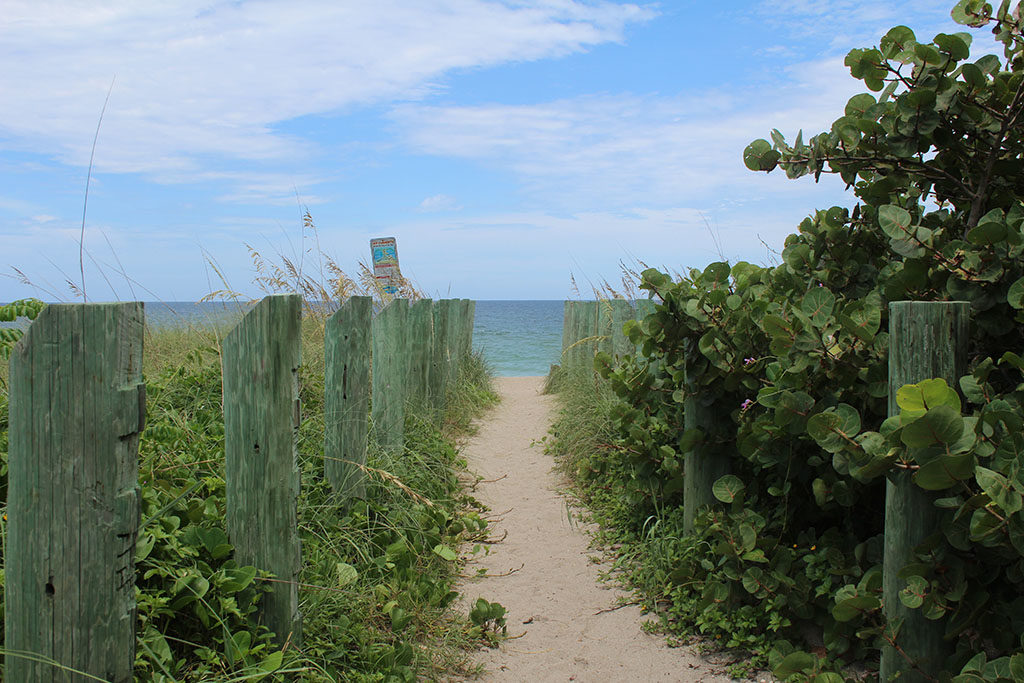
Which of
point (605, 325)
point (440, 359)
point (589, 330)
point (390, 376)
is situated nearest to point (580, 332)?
point (589, 330)

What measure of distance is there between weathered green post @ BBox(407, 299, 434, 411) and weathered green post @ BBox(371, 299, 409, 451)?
324 mm

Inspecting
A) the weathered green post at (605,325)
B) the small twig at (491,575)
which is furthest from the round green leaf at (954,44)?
the weathered green post at (605,325)

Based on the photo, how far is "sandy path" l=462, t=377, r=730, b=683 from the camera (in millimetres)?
3016

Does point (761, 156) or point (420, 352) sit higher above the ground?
point (761, 156)

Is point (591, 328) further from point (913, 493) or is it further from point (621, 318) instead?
point (913, 493)

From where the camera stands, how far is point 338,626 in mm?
2812

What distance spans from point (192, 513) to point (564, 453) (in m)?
3.78

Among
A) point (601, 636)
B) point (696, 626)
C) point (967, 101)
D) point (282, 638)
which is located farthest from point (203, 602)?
point (967, 101)

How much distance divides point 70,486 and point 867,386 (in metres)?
2.49

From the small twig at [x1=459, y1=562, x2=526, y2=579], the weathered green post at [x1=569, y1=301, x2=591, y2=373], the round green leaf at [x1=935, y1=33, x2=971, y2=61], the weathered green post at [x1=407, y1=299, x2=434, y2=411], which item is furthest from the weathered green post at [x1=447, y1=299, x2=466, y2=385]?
the round green leaf at [x1=935, y1=33, x2=971, y2=61]

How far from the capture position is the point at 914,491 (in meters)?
2.28

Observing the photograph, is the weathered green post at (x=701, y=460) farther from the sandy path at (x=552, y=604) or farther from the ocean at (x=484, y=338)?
the ocean at (x=484, y=338)

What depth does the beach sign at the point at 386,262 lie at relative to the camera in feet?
27.7

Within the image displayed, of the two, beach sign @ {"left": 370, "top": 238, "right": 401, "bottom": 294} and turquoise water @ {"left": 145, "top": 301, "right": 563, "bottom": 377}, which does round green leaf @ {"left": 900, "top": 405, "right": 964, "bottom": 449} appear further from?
beach sign @ {"left": 370, "top": 238, "right": 401, "bottom": 294}
